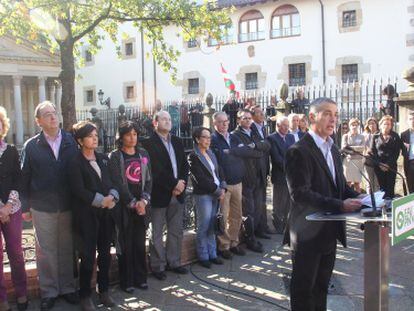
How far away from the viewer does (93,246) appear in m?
4.71

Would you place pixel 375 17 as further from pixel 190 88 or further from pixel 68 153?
pixel 68 153

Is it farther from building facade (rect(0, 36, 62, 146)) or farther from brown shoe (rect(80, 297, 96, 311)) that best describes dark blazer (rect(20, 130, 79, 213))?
building facade (rect(0, 36, 62, 146))

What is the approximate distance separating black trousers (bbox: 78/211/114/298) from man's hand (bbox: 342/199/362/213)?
97.5 inches

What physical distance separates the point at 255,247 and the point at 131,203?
2312mm

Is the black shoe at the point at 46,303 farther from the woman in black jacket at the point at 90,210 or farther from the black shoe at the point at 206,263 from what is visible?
the black shoe at the point at 206,263

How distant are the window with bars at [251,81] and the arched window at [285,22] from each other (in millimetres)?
2559

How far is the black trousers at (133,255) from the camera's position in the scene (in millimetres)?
5254

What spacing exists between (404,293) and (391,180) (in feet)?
13.2

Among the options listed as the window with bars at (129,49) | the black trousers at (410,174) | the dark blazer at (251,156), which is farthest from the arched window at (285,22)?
the dark blazer at (251,156)

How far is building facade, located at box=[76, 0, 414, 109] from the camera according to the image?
83.0 ft

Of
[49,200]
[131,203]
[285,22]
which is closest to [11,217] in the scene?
[49,200]

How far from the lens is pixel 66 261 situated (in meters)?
4.94

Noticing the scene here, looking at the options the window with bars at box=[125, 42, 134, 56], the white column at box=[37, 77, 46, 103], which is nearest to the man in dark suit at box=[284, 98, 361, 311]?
the window with bars at box=[125, 42, 134, 56]

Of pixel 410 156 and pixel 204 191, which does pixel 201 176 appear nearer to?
pixel 204 191
